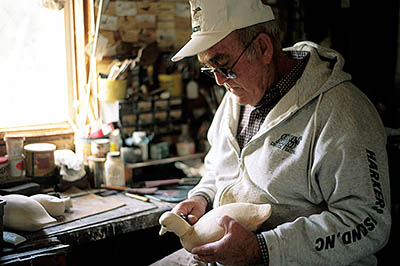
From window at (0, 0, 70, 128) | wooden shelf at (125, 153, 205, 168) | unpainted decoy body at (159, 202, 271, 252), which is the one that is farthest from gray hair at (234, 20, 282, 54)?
window at (0, 0, 70, 128)

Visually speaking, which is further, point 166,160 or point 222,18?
point 166,160

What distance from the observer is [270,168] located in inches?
73.0

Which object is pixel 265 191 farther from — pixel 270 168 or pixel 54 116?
pixel 54 116

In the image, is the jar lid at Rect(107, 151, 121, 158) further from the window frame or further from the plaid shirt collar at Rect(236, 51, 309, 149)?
the plaid shirt collar at Rect(236, 51, 309, 149)

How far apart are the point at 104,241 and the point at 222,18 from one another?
1610 mm

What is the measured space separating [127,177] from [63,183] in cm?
37

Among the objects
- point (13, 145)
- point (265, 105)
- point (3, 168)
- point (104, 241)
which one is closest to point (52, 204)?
point (3, 168)

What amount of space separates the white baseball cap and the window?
1.27 m

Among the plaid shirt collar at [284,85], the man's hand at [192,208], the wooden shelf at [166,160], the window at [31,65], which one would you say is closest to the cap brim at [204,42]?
the plaid shirt collar at [284,85]

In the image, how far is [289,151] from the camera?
1816 mm

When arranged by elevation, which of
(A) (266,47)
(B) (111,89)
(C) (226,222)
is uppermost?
(A) (266,47)

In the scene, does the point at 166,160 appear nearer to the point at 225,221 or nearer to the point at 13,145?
the point at 13,145

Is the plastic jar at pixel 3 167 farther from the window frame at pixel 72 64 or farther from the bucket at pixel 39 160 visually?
the window frame at pixel 72 64

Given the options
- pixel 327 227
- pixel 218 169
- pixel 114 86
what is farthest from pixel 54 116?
pixel 327 227
